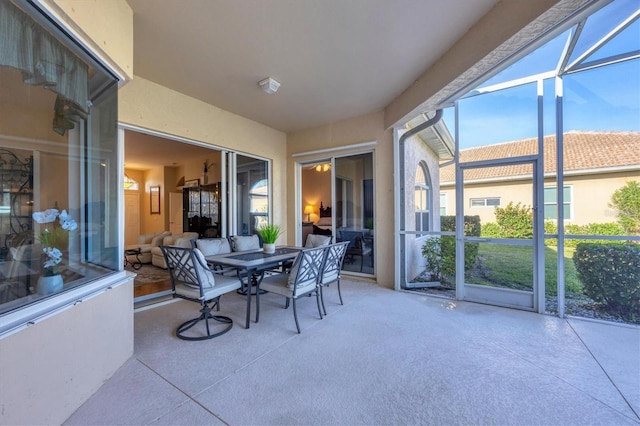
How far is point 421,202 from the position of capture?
439 cm

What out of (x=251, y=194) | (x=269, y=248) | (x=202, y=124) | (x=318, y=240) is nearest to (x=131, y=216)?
(x=251, y=194)

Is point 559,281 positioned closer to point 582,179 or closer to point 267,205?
point 582,179

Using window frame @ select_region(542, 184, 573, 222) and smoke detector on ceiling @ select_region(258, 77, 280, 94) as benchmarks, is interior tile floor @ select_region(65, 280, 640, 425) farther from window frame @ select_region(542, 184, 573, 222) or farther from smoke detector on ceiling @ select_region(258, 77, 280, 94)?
smoke detector on ceiling @ select_region(258, 77, 280, 94)

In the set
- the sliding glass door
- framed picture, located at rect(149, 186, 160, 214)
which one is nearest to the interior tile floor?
the sliding glass door

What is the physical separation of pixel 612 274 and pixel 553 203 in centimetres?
90

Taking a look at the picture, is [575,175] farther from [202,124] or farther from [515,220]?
[202,124]

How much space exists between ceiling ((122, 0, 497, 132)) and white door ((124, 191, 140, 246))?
5886 mm

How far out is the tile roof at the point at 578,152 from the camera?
2.71 metres

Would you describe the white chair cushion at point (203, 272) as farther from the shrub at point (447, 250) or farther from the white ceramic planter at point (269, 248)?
the shrub at point (447, 250)

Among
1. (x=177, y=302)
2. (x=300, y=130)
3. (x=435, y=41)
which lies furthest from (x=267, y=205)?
(x=435, y=41)

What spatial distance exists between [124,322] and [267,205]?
10.5 feet

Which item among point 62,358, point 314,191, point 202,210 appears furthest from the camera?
point 202,210

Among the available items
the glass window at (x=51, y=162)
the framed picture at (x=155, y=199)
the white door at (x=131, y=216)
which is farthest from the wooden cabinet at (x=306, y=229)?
the white door at (x=131, y=216)

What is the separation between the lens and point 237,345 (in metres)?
2.32
